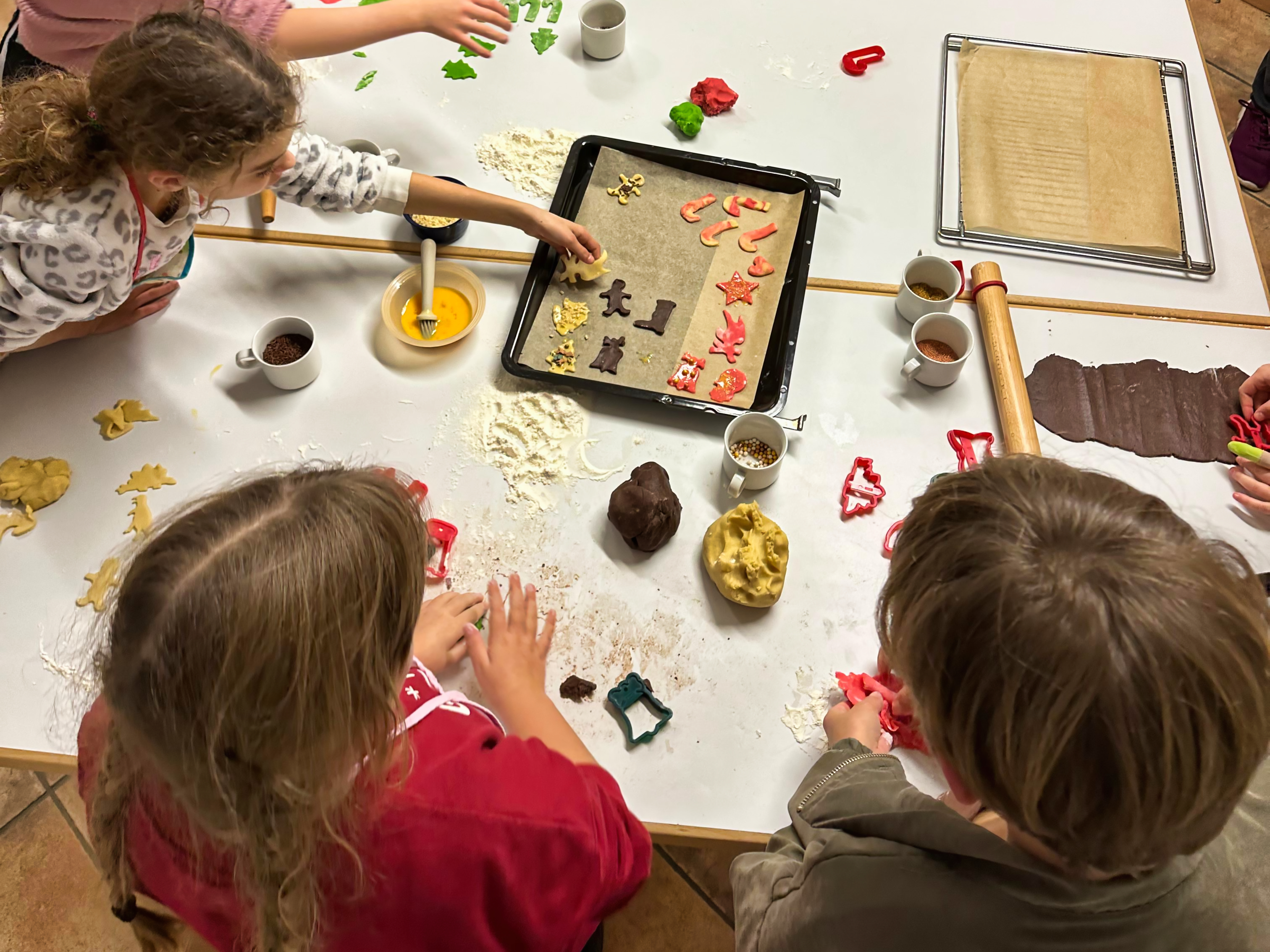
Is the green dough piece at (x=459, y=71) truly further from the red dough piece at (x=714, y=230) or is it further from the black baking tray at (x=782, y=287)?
the red dough piece at (x=714, y=230)

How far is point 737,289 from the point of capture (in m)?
1.30

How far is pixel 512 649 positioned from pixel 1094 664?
26.1 inches

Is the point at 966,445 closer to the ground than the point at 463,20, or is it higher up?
closer to the ground

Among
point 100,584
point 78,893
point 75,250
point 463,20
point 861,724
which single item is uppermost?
point 463,20

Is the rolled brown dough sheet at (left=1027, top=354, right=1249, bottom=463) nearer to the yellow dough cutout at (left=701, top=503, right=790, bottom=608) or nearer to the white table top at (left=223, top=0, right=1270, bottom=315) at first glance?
the white table top at (left=223, top=0, right=1270, bottom=315)

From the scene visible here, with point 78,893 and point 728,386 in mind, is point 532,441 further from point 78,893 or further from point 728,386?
point 78,893

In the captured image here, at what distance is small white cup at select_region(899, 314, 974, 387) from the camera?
3.79 ft

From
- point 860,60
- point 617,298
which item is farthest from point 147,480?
point 860,60

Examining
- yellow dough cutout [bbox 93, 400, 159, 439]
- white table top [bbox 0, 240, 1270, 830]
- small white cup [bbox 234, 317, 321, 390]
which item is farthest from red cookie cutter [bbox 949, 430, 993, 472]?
yellow dough cutout [bbox 93, 400, 159, 439]

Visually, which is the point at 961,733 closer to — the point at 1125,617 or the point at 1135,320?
the point at 1125,617

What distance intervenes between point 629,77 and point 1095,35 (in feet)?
3.02

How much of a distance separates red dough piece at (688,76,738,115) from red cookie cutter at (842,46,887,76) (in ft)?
0.77

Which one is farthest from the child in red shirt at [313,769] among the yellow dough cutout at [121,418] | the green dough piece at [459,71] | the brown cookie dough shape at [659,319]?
the green dough piece at [459,71]

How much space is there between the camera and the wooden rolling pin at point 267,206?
1.34 metres
